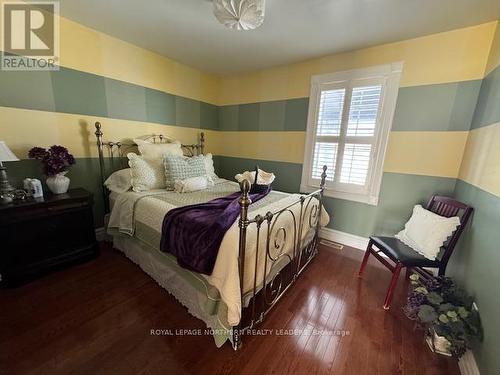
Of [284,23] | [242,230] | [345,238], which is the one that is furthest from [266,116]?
[242,230]

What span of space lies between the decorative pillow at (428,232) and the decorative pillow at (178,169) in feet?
7.58

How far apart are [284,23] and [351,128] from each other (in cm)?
138

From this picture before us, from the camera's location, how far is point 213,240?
1327 mm

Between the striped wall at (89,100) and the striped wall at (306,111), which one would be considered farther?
the striped wall at (89,100)

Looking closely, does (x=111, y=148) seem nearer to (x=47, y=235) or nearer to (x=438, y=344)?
(x=47, y=235)

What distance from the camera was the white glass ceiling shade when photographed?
4.80 ft

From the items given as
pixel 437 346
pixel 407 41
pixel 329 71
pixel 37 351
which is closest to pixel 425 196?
pixel 437 346

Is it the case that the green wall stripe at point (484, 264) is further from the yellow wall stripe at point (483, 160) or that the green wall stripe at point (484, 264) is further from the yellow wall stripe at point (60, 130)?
the yellow wall stripe at point (60, 130)

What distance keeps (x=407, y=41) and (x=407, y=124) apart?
85 centimetres

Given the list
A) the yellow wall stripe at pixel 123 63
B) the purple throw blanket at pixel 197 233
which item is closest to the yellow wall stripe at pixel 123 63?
the yellow wall stripe at pixel 123 63

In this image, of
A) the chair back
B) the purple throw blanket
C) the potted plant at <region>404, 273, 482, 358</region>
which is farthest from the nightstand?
the chair back

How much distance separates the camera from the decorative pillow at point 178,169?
2371 mm

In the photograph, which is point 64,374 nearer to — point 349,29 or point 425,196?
point 425,196

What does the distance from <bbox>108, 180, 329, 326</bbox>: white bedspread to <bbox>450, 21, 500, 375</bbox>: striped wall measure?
119 centimetres
